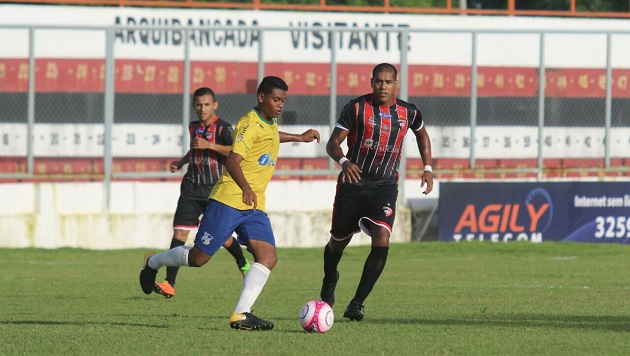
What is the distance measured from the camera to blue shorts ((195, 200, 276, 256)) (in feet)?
30.4

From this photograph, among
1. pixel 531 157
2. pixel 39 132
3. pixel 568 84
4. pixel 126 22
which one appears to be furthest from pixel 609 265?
pixel 126 22

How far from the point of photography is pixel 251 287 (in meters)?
9.20

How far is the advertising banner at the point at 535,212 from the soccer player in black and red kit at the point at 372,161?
1004 centimetres

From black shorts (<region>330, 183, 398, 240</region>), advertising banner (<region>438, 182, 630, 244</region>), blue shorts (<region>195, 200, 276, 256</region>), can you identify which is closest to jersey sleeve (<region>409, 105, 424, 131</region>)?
black shorts (<region>330, 183, 398, 240</region>)

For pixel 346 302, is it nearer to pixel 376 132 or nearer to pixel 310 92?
pixel 376 132


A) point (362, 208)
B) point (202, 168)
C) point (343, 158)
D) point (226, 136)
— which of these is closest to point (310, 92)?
point (202, 168)

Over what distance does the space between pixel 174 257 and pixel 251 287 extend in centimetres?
98

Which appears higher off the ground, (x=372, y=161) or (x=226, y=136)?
(x=226, y=136)

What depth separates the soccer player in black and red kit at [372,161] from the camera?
33.5ft

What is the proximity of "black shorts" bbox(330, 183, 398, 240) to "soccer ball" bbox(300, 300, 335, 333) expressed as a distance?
1.33 meters

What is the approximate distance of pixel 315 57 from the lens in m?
23.9

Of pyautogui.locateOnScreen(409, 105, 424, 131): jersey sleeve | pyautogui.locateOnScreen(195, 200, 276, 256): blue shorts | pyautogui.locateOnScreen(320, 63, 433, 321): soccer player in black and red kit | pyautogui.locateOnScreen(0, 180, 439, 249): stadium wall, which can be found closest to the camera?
pyautogui.locateOnScreen(195, 200, 276, 256): blue shorts

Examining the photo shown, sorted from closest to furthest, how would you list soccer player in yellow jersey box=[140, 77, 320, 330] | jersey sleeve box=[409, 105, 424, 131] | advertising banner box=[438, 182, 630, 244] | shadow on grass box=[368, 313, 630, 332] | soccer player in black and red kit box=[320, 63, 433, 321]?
soccer player in yellow jersey box=[140, 77, 320, 330]
shadow on grass box=[368, 313, 630, 332]
soccer player in black and red kit box=[320, 63, 433, 321]
jersey sleeve box=[409, 105, 424, 131]
advertising banner box=[438, 182, 630, 244]

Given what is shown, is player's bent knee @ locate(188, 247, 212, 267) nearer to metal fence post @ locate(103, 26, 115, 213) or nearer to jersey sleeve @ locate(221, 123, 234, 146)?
jersey sleeve @ locate(221, 123, 234, 146)
